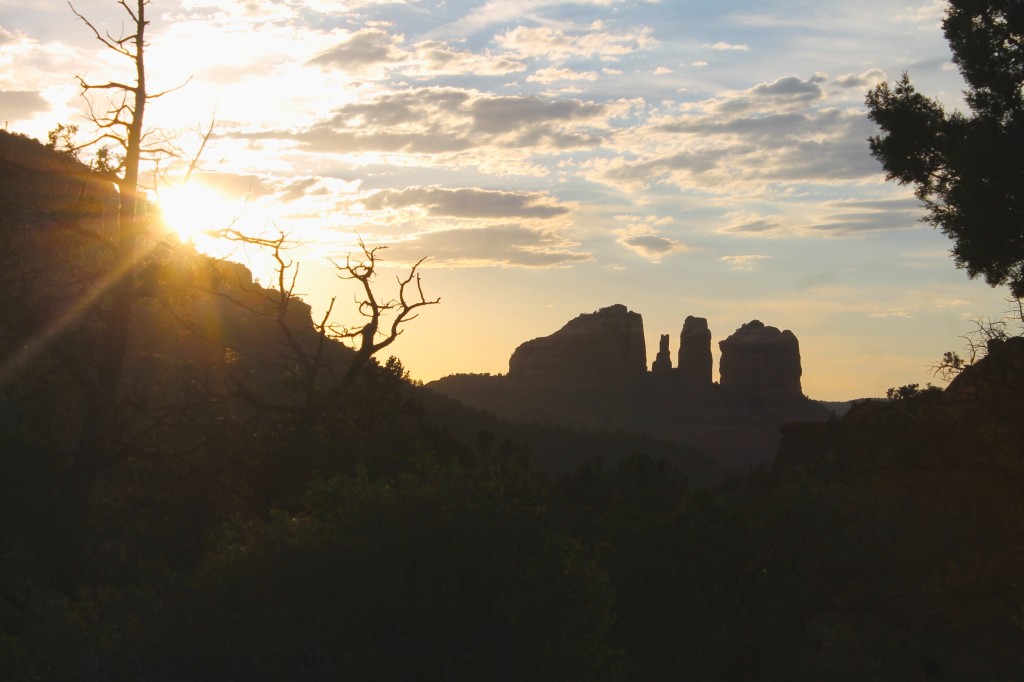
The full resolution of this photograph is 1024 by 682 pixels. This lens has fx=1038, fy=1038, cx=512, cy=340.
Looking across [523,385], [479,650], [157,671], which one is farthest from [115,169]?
[523,385]

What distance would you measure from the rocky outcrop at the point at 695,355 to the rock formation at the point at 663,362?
295 centimetres

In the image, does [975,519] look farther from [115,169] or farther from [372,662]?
[115,169]

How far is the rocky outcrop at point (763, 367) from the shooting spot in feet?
567

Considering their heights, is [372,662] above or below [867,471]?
below

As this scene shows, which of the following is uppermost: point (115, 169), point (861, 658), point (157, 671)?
point (115, 169)

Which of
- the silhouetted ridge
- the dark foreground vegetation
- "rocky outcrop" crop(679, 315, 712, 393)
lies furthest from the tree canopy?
"rocky outcrop" crop(679, 315, 712, 393)

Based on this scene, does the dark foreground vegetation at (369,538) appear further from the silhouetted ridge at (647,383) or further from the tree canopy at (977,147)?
the silhouetted ridge at (647,383)

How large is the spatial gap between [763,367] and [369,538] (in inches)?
6630

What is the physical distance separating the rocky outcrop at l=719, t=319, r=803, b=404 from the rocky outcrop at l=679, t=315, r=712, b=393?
356cm

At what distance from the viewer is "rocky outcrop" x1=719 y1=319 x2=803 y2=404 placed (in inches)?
6801

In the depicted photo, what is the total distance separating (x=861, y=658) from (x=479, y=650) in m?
10.7

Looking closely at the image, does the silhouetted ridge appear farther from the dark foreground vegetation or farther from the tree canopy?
the tree canopy

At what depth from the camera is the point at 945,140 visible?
1762 centimetres

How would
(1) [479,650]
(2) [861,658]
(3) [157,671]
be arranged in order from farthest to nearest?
(2) [861,658] < (1) [479,650] < (3) [157,671]
